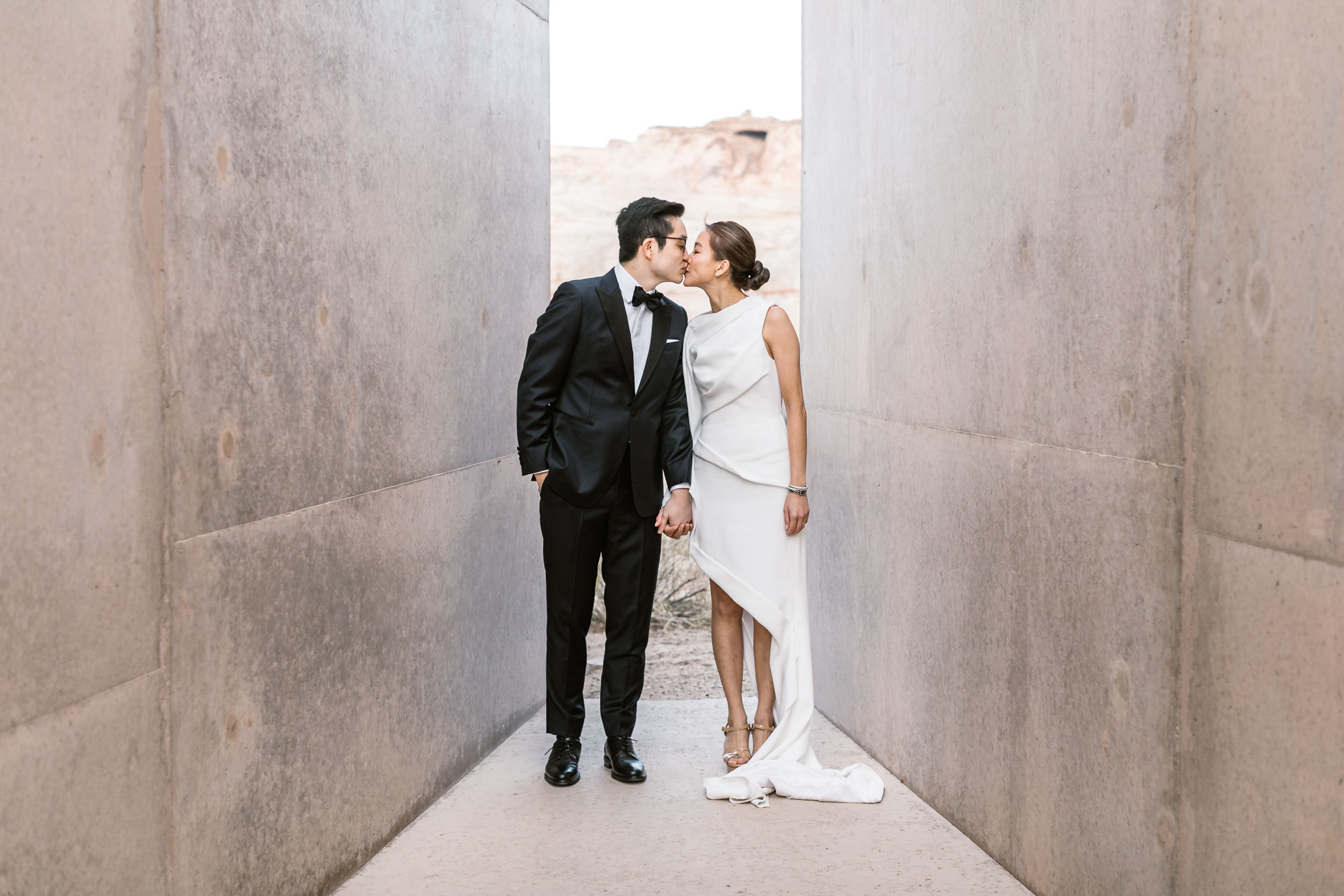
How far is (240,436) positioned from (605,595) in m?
2.01

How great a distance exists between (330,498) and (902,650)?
2203 mm

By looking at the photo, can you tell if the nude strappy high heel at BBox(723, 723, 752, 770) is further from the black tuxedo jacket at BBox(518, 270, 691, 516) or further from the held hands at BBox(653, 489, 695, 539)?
the black tuxedo jacket at BBox(518, 270, 691, 516)

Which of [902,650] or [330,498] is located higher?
[330,498]

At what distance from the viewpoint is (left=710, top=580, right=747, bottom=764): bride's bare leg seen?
183 inches

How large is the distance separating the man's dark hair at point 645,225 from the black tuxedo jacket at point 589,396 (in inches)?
5.4

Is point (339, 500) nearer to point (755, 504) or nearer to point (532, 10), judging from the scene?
point (755, 504)

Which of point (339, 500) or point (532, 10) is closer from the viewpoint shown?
point (339, 500)

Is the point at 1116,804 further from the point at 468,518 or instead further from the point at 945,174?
the point at 468,518

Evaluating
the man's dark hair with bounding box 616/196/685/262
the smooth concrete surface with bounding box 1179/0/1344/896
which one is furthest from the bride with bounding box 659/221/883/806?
the smooth concrete surface with bounding box 1179/0/1344/896

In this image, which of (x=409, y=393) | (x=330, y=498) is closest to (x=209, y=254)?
(x=330, y=498)

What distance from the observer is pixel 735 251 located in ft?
14.8

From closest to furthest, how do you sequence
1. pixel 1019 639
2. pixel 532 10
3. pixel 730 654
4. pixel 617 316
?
A: pixel 1019 639
pixel 617 316
pixel 730 654
pixel 532 10

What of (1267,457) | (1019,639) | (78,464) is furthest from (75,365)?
(1019,639)

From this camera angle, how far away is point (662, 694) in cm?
639
